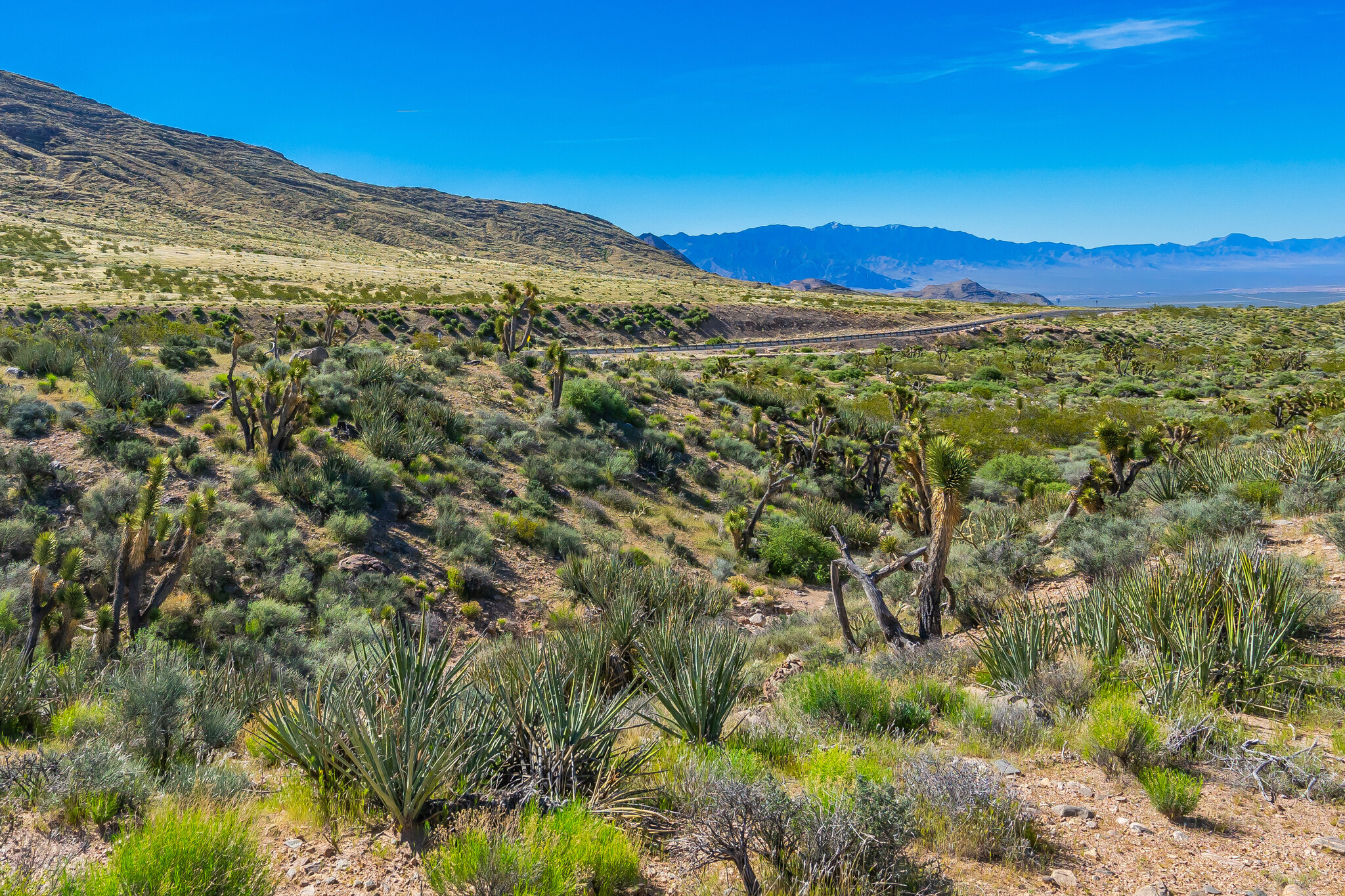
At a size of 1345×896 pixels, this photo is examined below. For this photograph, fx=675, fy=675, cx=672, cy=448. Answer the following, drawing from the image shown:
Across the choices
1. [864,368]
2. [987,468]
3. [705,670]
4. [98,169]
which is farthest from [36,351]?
[98,169]

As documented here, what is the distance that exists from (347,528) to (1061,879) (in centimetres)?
1097

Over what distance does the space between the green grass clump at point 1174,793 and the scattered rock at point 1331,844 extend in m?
0.52

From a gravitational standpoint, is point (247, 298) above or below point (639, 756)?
above

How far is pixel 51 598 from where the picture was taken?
22.7 ft

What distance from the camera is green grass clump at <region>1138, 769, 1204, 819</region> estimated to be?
13.0 ft

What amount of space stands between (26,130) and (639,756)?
15673cm

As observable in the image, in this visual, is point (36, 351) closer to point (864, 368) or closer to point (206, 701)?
point (206, 701)

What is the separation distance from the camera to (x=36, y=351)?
1538 centimetres

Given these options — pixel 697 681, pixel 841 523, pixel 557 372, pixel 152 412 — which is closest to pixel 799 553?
pixel 841 523

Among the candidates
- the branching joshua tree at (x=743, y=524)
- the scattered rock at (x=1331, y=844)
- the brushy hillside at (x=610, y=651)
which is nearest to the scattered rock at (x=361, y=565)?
the brushy hillside at (x=610, y=651)

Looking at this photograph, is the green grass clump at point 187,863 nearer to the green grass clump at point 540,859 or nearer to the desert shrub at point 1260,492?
the green grass clump at point 540,859

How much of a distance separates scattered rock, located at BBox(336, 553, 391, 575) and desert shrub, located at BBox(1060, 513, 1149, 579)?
33.1 feet

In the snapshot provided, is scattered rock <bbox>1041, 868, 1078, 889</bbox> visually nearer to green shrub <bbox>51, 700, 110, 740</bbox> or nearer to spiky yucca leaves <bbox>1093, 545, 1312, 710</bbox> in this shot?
spiky yucca leaves <bbox>1093, 545, 1312, 710</bbox>

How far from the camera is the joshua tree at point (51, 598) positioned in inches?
254
